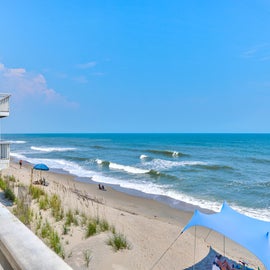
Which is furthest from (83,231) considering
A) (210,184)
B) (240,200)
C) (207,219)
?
(210,184)

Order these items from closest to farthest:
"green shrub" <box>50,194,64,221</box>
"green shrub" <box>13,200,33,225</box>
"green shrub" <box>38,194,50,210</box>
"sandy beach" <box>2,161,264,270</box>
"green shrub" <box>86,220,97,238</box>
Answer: "sandy beach" <box>2,161,264,270</box>
"green shrub" <box>13,200,33,225</box>
"green shrub" <box>86,220,97,238</box>
"green shrub" <box>50,194,64,221</box>
"green shrub" <box>38,194,50,210</box>

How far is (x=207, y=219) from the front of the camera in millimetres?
8680

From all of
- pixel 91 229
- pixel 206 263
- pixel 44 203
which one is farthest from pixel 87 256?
pixel 44 203

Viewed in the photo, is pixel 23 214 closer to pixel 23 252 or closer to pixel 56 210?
pixel 56 210

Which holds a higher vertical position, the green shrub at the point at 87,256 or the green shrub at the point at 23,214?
the green shrub at the point at 23,214

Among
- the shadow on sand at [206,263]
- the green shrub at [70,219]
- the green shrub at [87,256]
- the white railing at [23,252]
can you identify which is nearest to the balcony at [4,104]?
the green shrub at [70,219]

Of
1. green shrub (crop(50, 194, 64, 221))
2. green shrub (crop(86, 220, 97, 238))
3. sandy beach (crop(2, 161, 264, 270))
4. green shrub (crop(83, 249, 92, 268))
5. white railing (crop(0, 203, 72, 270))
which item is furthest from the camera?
green shrub (crop(50, 194, 64, 221))

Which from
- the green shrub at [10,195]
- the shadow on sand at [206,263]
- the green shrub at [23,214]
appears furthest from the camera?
the green shrub at [10,195]

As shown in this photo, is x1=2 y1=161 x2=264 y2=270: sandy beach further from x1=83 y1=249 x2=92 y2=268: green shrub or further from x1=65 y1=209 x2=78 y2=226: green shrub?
x1=65 y1=209 x2=78 y2=226: green shrub

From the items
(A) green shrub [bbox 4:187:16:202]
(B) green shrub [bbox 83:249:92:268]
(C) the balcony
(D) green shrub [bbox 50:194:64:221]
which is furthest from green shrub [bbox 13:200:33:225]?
(C) the balcony

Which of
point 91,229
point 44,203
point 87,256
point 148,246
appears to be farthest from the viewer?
point 44,203

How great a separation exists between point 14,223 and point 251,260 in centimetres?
978

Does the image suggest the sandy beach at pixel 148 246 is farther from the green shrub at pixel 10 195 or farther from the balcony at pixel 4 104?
the balcony at pixel 4 104

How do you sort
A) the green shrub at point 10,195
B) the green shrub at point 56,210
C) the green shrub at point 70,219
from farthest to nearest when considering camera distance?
1. the green shrub at point 10,195
2. the green shrub at point 56,210
3. the green shrub at point 70,219
